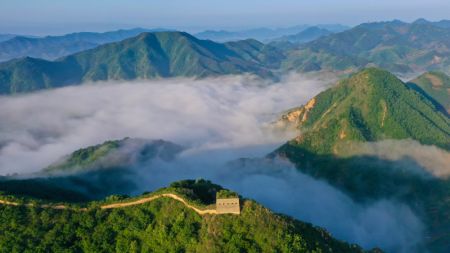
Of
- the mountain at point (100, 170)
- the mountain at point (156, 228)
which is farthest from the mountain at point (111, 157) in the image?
the mountain at point (156, 228)

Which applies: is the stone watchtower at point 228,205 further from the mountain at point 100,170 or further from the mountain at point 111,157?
the mountain at point 111,157

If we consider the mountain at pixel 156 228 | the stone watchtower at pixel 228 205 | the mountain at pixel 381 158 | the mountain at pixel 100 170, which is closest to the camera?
the mountain at pixel 156 228

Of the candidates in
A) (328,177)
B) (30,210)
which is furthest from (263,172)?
(30,210)

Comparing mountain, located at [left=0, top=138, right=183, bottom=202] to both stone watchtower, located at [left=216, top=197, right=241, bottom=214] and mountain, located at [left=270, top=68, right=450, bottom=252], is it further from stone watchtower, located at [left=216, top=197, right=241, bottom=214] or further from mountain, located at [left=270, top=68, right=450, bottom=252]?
stone watchtower, located at [left=216, top=197, right=241, bottom=214]

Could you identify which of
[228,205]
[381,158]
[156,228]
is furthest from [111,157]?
[228,205]

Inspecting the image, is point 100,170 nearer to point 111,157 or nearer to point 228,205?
point 111,157

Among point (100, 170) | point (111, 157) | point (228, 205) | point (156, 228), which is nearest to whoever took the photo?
point (228, 205)
